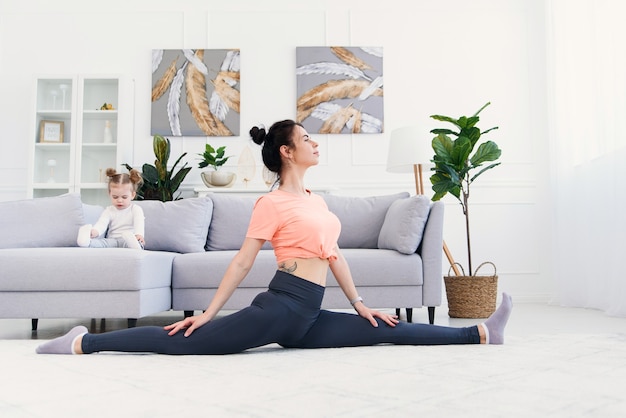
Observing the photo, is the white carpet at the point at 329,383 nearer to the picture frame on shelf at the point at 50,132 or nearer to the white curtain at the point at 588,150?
the white curtain at the point at 588,150

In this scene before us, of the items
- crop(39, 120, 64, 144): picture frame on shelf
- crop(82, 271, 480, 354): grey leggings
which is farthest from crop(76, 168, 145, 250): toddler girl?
crop(39, 120, 64, 144): picture frame on shelf

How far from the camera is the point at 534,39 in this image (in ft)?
16.8

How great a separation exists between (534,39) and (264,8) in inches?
95.9

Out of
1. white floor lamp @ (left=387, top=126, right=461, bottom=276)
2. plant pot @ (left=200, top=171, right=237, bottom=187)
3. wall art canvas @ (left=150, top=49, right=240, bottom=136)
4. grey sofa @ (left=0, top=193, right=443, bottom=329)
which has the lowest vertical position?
grey sofa @ (left=0, top=193, right=443, bottom=329)

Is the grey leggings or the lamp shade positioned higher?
the lamp shade

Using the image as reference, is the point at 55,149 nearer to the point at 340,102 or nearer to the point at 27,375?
the point at 340,102

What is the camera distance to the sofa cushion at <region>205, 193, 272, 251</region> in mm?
3664

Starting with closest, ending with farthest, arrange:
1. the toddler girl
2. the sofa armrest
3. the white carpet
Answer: the white carpet → the sofa armrest → the toddler girl

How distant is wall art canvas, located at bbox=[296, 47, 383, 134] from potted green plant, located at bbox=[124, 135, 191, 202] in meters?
1.17

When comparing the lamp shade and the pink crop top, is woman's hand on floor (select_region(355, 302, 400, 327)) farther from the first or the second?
the lamp shade

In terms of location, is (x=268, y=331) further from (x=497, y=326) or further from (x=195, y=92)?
(x=195, y=92)

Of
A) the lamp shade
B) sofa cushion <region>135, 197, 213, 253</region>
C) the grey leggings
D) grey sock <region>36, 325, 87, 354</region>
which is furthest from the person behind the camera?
the lamp shade

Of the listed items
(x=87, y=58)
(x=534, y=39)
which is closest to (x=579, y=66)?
(x=534, y=39)

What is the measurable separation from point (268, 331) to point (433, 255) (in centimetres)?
150
